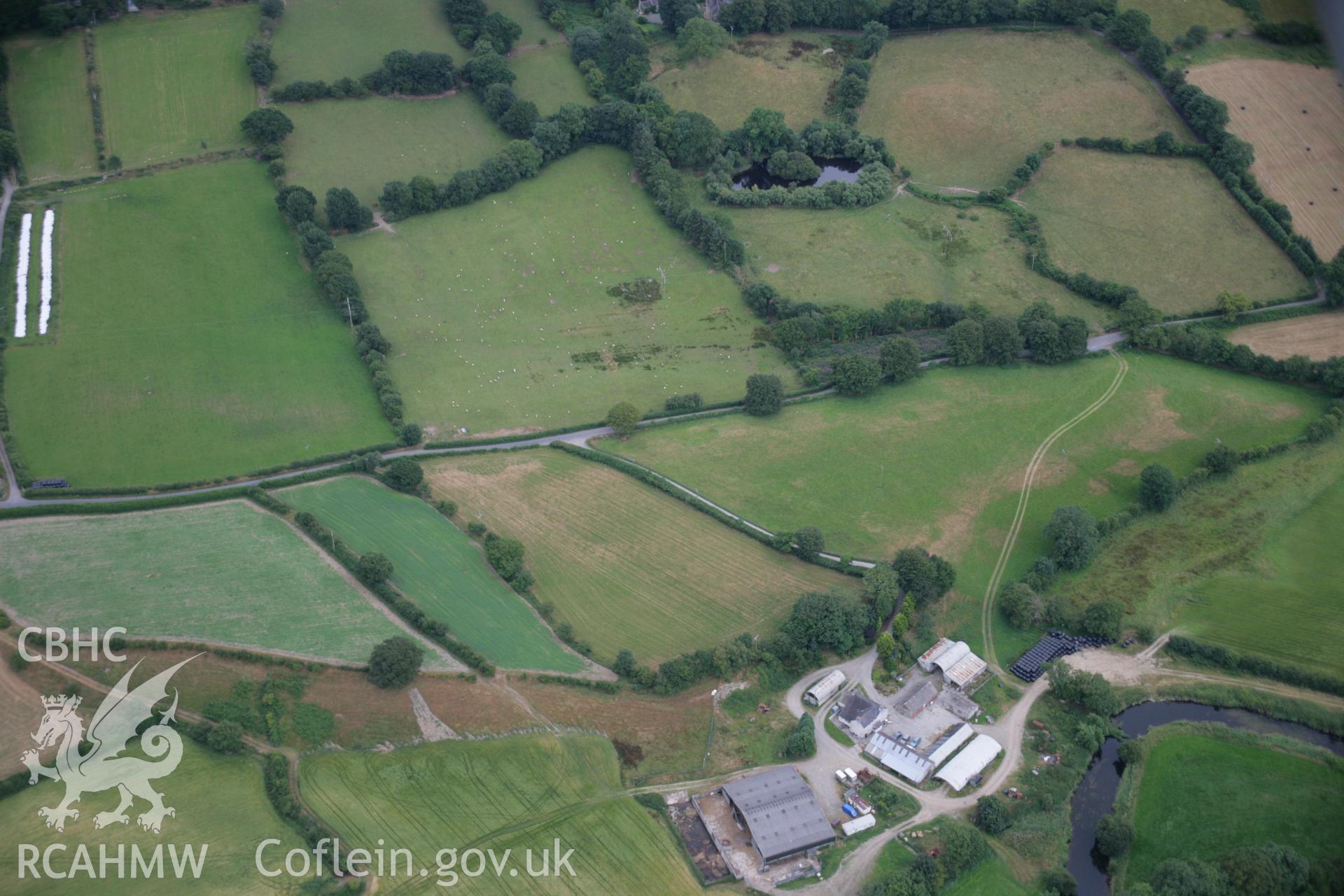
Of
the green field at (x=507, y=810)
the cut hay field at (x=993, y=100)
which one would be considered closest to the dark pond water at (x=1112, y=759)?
the green field at (x=507, y=810)

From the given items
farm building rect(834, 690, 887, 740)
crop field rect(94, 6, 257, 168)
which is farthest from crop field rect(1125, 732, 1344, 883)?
crop field rect(94, 6, 257, 168)

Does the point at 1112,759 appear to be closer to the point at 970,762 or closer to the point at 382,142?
the point at 970,762

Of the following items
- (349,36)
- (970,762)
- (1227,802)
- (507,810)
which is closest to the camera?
(507,810)

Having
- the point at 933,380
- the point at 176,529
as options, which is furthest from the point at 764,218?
the point at 176,529

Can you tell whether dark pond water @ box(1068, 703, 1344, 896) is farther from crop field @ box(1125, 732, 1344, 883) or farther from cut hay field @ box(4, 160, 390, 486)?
cut hay field @ box(4, 160, 390, 486)

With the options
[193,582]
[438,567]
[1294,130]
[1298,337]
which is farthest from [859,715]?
[1294,130]

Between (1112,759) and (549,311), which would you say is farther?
(549,311)

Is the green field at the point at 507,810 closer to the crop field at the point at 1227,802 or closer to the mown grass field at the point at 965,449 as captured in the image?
the mown grass field at the point at 965,449
